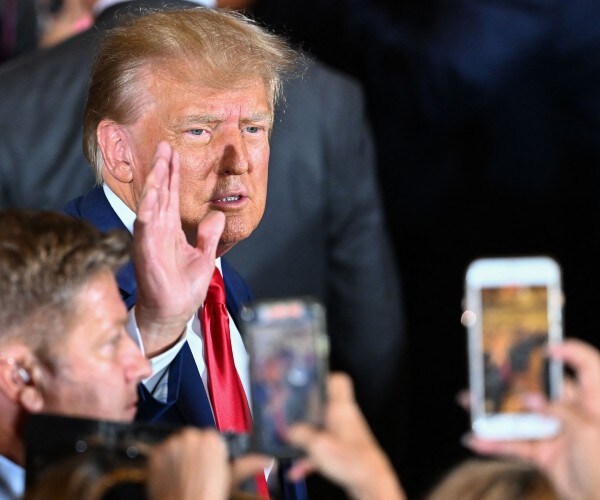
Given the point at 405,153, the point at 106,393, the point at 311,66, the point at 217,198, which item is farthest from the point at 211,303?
the point at 405,153

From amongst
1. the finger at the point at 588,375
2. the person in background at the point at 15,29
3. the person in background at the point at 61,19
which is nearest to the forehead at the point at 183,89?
the finger at the point at 588,375

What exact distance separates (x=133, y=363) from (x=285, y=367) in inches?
7.6

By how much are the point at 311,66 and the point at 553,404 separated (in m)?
0.68

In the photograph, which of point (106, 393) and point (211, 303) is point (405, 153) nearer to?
point (211, 303)

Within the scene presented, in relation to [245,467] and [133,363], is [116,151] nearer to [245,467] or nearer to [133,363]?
[133,363]

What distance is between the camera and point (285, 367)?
56.7 inches

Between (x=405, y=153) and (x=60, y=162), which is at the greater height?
(x=60, y=162)

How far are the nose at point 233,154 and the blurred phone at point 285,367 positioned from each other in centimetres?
34

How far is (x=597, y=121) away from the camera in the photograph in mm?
2432

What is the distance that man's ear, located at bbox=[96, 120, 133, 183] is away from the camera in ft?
5.78

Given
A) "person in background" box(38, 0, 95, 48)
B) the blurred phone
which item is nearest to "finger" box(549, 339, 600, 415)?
the blurred phone

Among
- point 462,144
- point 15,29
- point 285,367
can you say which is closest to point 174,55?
point 285,367

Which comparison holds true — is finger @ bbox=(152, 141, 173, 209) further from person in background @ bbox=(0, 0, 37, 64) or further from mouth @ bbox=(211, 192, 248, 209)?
person in background @ bbox=(0, 0, 37, 64)

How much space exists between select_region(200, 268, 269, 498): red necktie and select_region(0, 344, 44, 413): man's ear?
0.25 metres
